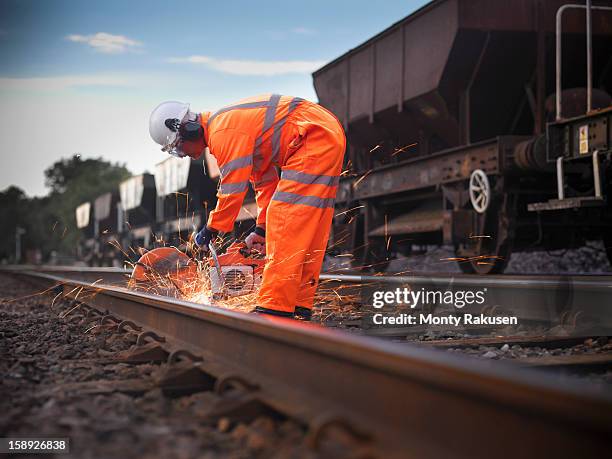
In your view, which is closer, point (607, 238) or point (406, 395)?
point (406, 395)

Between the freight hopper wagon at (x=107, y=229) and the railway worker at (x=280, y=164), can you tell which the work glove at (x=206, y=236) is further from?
the freight hopper wagon at (x=107, y=229)

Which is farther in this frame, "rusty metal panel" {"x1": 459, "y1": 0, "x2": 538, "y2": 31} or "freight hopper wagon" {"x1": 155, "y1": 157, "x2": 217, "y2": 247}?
"freight hopper wagon" {"x1": 155, "y1": 157, "x2": 217, "y2": 247}

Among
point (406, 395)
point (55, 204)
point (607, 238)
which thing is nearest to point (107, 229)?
point (607, 238)

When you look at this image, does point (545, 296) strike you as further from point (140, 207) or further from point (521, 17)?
point (140, 207)

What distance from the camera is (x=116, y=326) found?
433 cm

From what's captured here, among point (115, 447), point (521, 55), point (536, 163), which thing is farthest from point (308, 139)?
point (521, 55)


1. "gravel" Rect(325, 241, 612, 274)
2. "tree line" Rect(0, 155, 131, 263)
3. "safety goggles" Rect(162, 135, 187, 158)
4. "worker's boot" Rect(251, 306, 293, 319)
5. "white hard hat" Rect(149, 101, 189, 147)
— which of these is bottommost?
"worker's boot" Rect(251, 306, 293, 319)

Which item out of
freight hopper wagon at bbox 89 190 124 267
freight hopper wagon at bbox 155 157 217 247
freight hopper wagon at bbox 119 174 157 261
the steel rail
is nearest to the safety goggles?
the steel rail

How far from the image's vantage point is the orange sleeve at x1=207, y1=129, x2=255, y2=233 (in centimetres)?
418

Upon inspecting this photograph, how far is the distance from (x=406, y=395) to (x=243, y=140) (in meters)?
2.73

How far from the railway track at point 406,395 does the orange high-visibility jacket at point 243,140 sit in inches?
59.4

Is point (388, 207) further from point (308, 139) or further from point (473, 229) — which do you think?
point (308, 139)

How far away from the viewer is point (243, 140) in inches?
165

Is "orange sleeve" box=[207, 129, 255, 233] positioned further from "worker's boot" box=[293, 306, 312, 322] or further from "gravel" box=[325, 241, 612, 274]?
"gravel" box=[325, 241, 612, 274]
